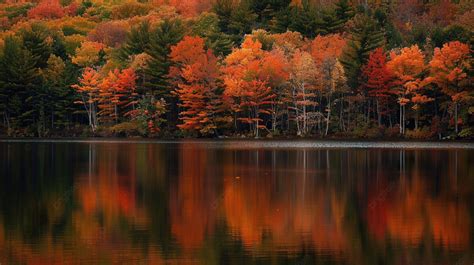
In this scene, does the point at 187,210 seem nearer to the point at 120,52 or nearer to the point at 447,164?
the point at 447,164

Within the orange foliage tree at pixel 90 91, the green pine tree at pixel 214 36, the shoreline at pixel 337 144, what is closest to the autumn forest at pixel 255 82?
the orange foliage tree at pixel 90 91

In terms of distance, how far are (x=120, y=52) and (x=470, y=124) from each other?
138 feet

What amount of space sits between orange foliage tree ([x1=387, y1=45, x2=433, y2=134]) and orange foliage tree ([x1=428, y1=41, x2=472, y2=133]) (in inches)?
85.7

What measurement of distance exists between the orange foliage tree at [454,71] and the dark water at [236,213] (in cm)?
3291

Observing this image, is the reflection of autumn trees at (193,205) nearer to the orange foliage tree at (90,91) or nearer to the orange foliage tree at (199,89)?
the orange foliage tree at (199,89)

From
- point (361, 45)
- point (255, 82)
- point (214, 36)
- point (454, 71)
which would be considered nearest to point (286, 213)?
point (454, 71)

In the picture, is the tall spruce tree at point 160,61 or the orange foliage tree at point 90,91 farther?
the orange foliage tree at point 90,91

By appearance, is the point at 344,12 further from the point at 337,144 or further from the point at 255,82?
the point at 337,144

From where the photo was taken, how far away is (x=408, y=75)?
260ft

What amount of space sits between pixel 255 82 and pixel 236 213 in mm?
58567

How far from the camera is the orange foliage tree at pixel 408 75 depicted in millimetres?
78250

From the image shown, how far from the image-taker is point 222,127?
8688 centimetres

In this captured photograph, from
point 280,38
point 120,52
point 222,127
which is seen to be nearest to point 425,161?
point 222,127

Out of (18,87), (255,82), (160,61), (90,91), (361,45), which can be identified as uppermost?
(361,45)
